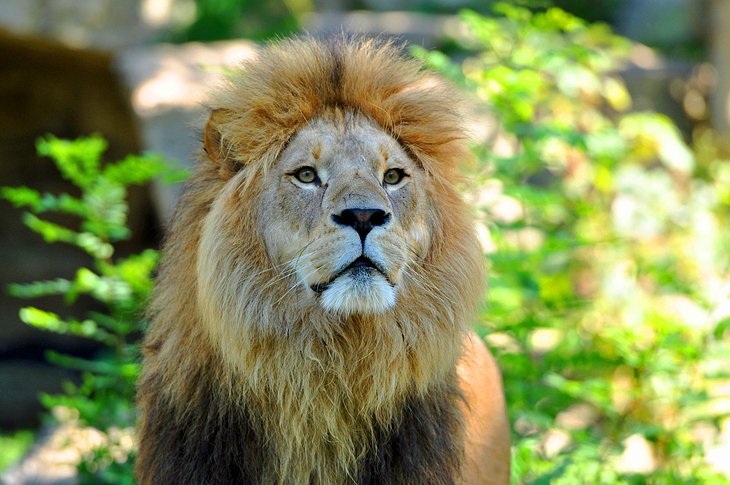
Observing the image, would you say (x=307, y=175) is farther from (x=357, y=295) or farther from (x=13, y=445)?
(x=13, y=445)

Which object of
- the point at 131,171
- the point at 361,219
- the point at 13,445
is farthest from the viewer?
the point at 13,445

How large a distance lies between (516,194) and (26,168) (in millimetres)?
5861

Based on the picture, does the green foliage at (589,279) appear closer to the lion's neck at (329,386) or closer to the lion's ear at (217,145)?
the lion's neck at (329,386)

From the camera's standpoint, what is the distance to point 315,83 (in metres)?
2.63

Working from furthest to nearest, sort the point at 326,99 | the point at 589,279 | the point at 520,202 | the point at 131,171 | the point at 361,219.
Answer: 1. the point at 589,279
2. the point at 520,202
3. the point at 131,171
4. the point at 326,99
5. the point at 361,219

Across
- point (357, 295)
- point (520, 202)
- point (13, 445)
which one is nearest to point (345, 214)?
point (357, 295)

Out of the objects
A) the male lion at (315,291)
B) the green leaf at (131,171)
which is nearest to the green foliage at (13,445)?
the green leaf at (131,171)

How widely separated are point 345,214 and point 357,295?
7.9 inches

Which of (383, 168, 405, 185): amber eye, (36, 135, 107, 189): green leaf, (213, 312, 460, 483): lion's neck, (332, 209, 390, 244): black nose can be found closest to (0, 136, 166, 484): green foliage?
(36, 135, 107, 189): green leaf

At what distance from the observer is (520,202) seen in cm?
442

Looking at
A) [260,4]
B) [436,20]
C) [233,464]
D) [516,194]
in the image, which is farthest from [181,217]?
[260,4]

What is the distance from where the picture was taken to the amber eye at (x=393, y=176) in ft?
8.48

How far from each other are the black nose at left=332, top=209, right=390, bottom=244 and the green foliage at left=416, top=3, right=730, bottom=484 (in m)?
1.50

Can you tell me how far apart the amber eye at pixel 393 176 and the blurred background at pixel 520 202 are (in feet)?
1.46
